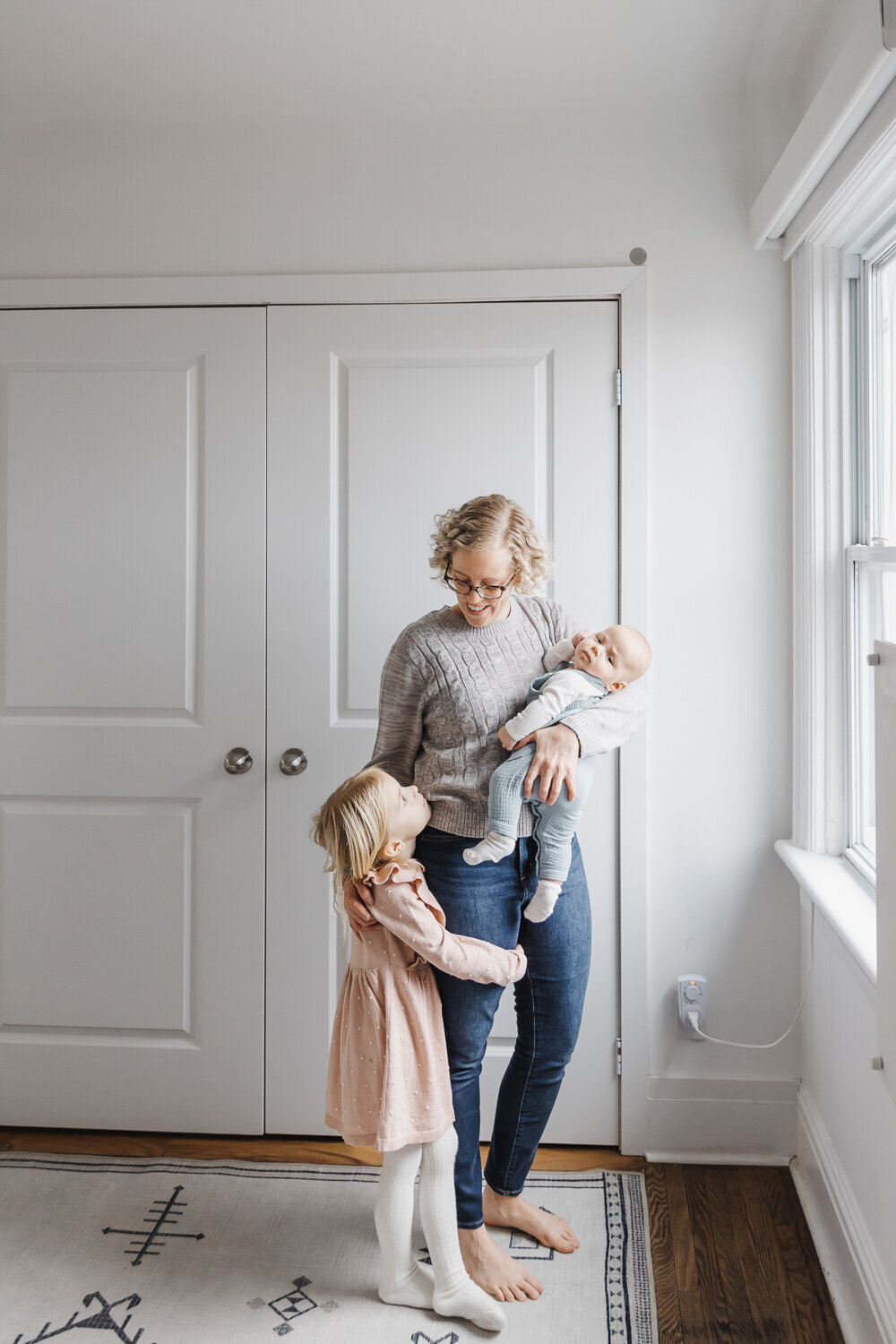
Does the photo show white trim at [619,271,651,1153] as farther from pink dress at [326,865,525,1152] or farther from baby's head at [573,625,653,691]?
pink dress at [326,865,525,1152]

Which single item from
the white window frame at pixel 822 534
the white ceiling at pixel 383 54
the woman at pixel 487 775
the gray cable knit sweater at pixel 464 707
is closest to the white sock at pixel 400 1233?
the woman at pixel 487 775

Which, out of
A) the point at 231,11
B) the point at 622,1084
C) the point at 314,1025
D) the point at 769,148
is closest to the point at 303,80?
the point at 231,11

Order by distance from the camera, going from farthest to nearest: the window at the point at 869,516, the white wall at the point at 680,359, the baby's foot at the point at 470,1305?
1. the white wall at the point at 680,359
2. the window at the point at 869,516
3. the baby's foot at the point at 470,1305

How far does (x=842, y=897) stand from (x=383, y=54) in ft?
6.23

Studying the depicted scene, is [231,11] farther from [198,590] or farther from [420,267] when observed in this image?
[198,590]

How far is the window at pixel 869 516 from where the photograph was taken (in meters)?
1.78

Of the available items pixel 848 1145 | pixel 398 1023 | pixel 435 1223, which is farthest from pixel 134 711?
pixel 848 1145

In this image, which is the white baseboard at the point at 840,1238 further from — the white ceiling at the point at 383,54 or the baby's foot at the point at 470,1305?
the white ceiling at the point at 383,54

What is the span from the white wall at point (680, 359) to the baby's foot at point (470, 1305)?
25.8 inches

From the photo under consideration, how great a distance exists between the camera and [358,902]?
1536 millimetres

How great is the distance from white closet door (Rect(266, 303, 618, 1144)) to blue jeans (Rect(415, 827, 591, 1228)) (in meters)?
0.38

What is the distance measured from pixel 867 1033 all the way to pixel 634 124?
193 cm

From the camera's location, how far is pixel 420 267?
2.13 meters

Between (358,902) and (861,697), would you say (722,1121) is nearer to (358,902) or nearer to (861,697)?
(861,697)
